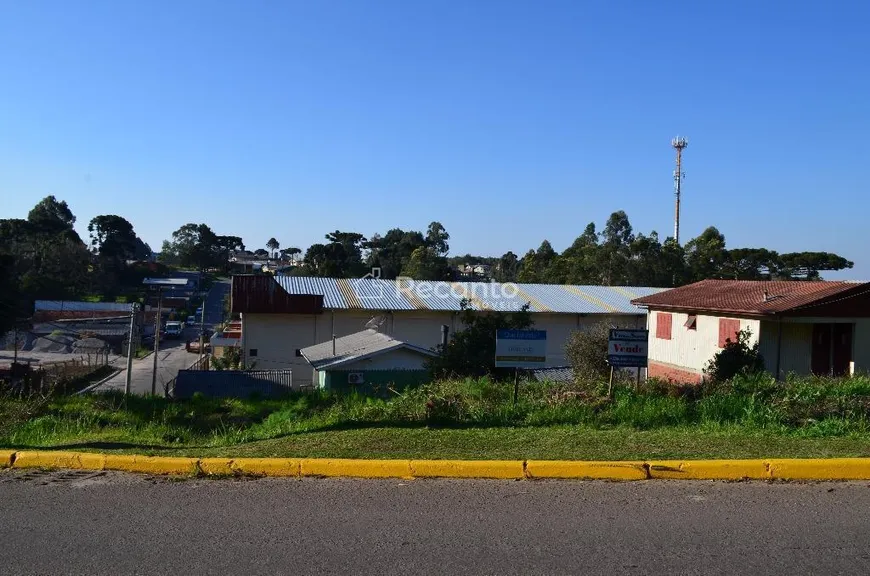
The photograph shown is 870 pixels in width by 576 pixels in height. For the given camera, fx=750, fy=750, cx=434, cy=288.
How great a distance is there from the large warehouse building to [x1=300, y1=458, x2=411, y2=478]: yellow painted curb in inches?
1082

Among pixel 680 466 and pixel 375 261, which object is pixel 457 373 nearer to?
pixel 680 466

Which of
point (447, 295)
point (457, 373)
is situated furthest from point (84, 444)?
point (447, 295)

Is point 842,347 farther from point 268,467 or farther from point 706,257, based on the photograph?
point 706,257

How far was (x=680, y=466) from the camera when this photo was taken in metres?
6.61

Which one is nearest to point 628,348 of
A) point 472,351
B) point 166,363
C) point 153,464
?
point 153,464

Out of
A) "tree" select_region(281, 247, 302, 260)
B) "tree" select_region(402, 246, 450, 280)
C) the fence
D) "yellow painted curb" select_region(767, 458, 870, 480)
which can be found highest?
"tree" select_region(281, 247, 302, 260)

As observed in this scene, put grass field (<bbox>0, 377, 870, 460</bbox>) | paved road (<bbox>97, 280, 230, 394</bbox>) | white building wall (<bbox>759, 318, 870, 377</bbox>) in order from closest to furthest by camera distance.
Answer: grass field (<bbox>0, 377, 870, 460</bbox>)
white building wall (<bbox>759, 318, 870, 377</bbox>)
paved road (<bbox>97, 280, 230, 394</bbox>)

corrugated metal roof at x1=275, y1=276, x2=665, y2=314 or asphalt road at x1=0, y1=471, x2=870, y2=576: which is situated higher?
corrugated metal roof at x1=275, y1=276, x2=665, y2=314

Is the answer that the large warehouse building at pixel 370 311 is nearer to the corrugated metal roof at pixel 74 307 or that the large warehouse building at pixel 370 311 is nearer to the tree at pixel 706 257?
the tree at pixel 706 257

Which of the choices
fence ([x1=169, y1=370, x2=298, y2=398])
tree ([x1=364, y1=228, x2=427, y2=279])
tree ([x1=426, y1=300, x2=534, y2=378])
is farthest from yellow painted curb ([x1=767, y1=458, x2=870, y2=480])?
tree ([x1=364, y1=228, x2=427, y2=279])

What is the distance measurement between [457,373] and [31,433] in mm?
12971

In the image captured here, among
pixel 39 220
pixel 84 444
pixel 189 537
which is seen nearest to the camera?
pixel 189 537

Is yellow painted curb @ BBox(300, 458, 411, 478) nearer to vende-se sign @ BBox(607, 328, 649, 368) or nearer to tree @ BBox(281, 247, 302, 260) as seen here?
vende-se sign @ BBox(607, 328, 649, 368)

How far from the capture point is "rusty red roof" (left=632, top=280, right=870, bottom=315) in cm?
2639
